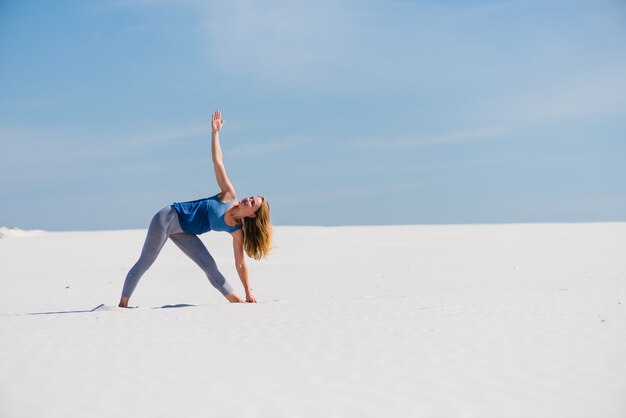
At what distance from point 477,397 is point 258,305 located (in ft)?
12.3

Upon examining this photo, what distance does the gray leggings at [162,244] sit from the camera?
746 centimetres

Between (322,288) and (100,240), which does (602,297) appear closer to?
(322,288)

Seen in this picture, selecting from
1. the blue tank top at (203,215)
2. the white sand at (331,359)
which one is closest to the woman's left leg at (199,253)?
the blue tank top at (203,215)

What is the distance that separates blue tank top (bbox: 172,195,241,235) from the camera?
7312mm

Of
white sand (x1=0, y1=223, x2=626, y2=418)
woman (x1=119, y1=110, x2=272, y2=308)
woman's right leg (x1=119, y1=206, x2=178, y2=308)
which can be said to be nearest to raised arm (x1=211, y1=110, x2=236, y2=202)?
woman (x1=119, y1=110, x2=272, y2=308)

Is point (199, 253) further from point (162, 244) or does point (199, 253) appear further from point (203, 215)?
point (203, 215)

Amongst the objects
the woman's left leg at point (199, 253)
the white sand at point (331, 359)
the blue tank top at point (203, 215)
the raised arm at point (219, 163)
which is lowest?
the white sand at point (331, 359)

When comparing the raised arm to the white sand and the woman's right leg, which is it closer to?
the woman's right leg

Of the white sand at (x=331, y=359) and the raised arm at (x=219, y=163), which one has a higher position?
the raised arm at (x=219, y=163)

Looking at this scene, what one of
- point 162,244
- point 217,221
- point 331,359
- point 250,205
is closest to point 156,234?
point 162,244

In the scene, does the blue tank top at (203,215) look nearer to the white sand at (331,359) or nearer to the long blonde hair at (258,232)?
the long blonde hair at (258,232)

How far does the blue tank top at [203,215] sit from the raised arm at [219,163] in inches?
4.1

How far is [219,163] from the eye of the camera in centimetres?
708

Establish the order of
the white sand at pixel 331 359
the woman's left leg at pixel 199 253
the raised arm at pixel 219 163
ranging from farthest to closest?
the woman's left leg at pixel 199 253, the raised arm at pixel 219 163, the white sand at pixel 331 359
